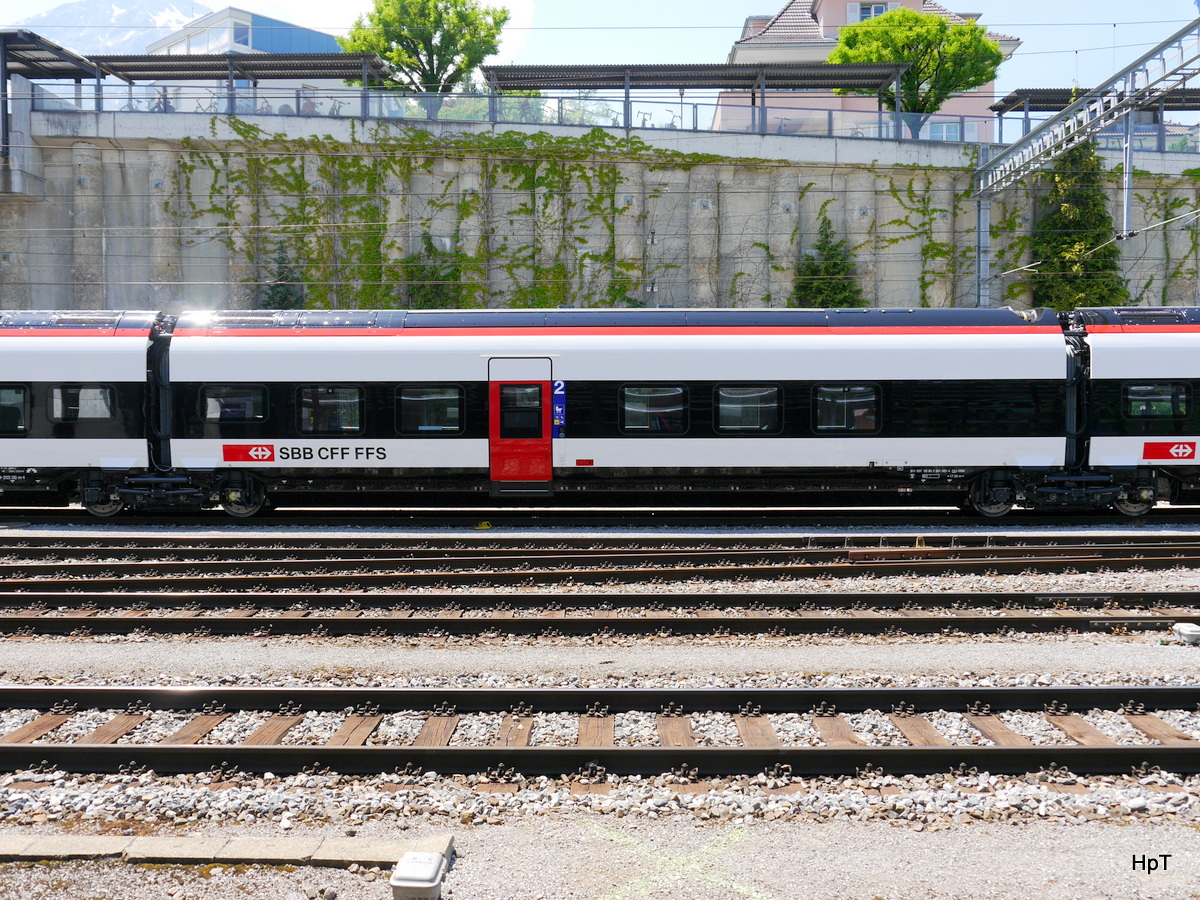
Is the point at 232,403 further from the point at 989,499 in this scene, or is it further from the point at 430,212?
the point at 430,212

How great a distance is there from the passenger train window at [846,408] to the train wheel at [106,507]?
1200 cm

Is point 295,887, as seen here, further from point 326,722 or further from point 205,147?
point 205,147

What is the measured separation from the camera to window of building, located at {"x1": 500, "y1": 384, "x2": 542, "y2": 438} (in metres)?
14.9

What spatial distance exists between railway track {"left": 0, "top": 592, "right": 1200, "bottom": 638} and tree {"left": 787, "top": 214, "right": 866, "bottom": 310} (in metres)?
23.1

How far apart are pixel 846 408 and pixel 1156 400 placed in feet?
16.9

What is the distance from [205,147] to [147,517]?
19.2 metres

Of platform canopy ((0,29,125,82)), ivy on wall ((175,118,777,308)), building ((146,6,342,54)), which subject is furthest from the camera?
building ((146,6,342,54))

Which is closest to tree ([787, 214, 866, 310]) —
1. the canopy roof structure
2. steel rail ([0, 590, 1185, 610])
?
the canopy roof structure

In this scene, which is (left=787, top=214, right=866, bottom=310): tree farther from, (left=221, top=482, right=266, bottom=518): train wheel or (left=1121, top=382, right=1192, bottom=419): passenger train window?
(left=221, top=482, right=266, bottom=518): train wheel

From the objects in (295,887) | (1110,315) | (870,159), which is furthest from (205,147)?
(295,887)

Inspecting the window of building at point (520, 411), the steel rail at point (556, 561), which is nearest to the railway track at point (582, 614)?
the steel rail at point (556, 561)

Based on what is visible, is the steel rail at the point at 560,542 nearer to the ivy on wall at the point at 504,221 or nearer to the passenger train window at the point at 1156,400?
the passenger train window at the point at 1156,400

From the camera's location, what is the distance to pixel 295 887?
4.30 m

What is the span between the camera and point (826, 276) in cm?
3158
